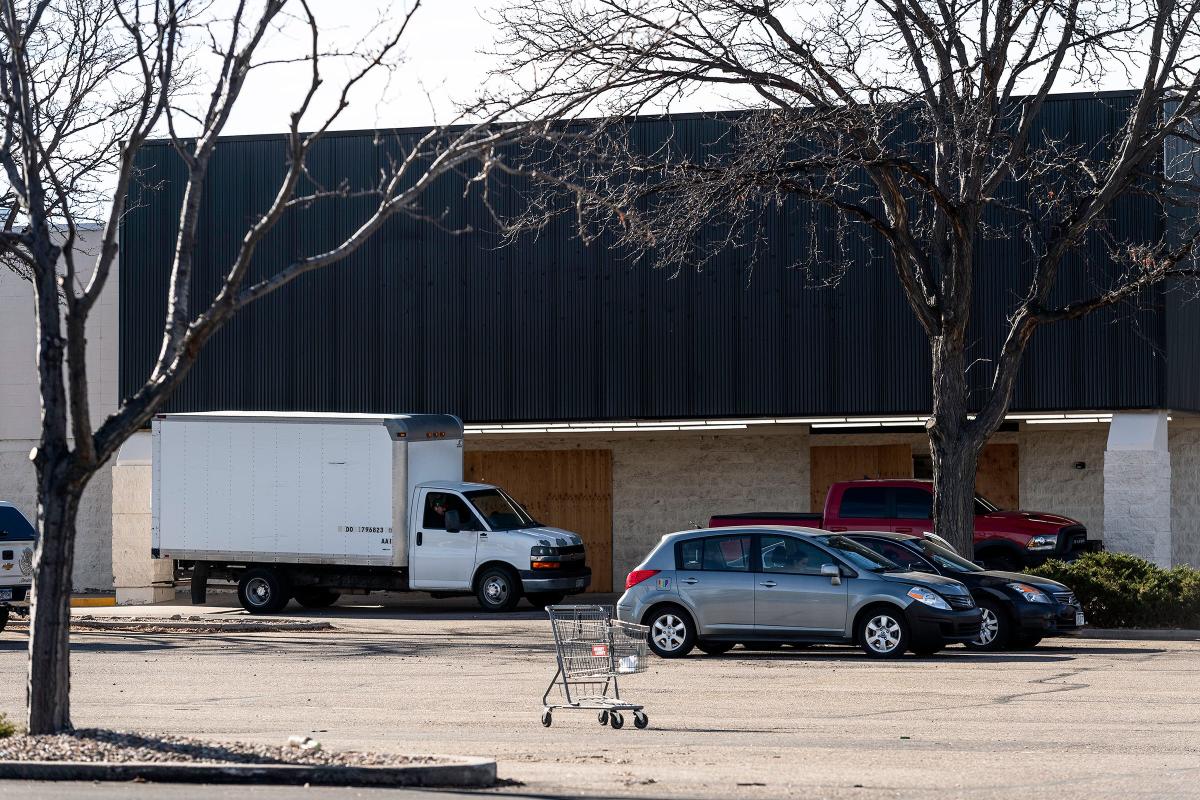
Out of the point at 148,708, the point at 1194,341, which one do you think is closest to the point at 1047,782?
the point at 148,708

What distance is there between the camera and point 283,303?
105 feet

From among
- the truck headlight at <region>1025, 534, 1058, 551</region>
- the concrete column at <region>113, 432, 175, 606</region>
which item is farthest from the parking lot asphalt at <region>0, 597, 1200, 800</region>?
the concrete column at <region>113, 432, 175, 606</region>

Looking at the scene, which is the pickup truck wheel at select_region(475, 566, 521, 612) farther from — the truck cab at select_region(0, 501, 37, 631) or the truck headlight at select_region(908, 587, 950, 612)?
the truck headlight at select_region(908, 587, 950, 612)

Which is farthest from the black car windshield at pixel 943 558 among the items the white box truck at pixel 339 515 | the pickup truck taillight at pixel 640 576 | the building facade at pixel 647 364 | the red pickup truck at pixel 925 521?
the white box truck at pixel 339 515

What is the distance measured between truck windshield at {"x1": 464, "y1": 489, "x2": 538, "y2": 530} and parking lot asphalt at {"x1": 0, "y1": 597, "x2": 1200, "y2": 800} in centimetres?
480

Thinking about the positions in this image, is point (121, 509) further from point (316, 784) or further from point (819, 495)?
point (316, 784)

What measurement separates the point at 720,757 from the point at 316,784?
2949 millimetres

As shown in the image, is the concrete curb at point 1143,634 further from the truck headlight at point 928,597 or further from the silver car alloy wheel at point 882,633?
the silver car alloy wheel at point 882,633

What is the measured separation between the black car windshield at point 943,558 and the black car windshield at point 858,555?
0.90m

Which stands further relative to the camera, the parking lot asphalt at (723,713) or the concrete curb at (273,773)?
the parking lot asphalt at (723,713)

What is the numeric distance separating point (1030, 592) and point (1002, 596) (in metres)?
0.42

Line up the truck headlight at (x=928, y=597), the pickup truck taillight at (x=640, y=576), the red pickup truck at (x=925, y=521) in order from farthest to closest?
the red pickup truck at (x=925, y=521), the pickup truck taillight at (x=640, y=576), the truck headlight at (x=928, y=597)

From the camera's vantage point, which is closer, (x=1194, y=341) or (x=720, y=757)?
(x=720, y=757)

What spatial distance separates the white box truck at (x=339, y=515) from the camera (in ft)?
88.8
